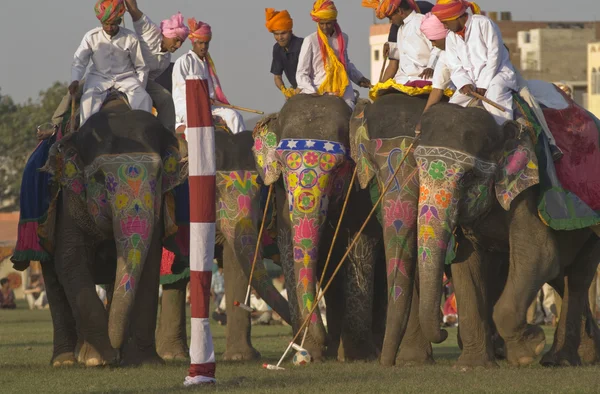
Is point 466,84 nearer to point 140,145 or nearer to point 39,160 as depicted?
Answer: point 140,145

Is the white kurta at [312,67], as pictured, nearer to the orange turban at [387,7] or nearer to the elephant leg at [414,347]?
the orange turban at [387,7]

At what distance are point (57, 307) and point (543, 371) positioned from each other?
522cm

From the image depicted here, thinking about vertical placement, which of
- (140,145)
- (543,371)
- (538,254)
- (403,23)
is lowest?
(543,371)

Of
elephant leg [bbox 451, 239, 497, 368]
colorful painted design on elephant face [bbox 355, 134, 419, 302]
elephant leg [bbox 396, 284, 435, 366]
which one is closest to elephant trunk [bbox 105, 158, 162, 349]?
colorful painted design on elephant face [bbox 355, 134, 419, 302]

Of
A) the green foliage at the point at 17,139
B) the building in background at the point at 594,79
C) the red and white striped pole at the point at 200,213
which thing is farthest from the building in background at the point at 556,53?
the red and white striped pole at the point at 200,213

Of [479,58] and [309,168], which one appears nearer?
[479,58]

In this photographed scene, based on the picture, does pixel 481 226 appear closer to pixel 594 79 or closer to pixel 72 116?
pixel 72 116

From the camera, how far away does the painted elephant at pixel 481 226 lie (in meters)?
14.1

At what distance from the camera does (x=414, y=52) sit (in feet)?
54.6

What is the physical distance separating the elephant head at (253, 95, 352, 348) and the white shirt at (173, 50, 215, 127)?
88.8 inches

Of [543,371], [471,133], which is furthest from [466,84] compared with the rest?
[543,371]

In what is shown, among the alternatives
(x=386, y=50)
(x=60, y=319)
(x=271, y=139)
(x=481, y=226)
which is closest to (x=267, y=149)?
(x=271, y=139)

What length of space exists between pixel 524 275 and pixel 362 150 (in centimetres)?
220

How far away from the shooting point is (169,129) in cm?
1669
